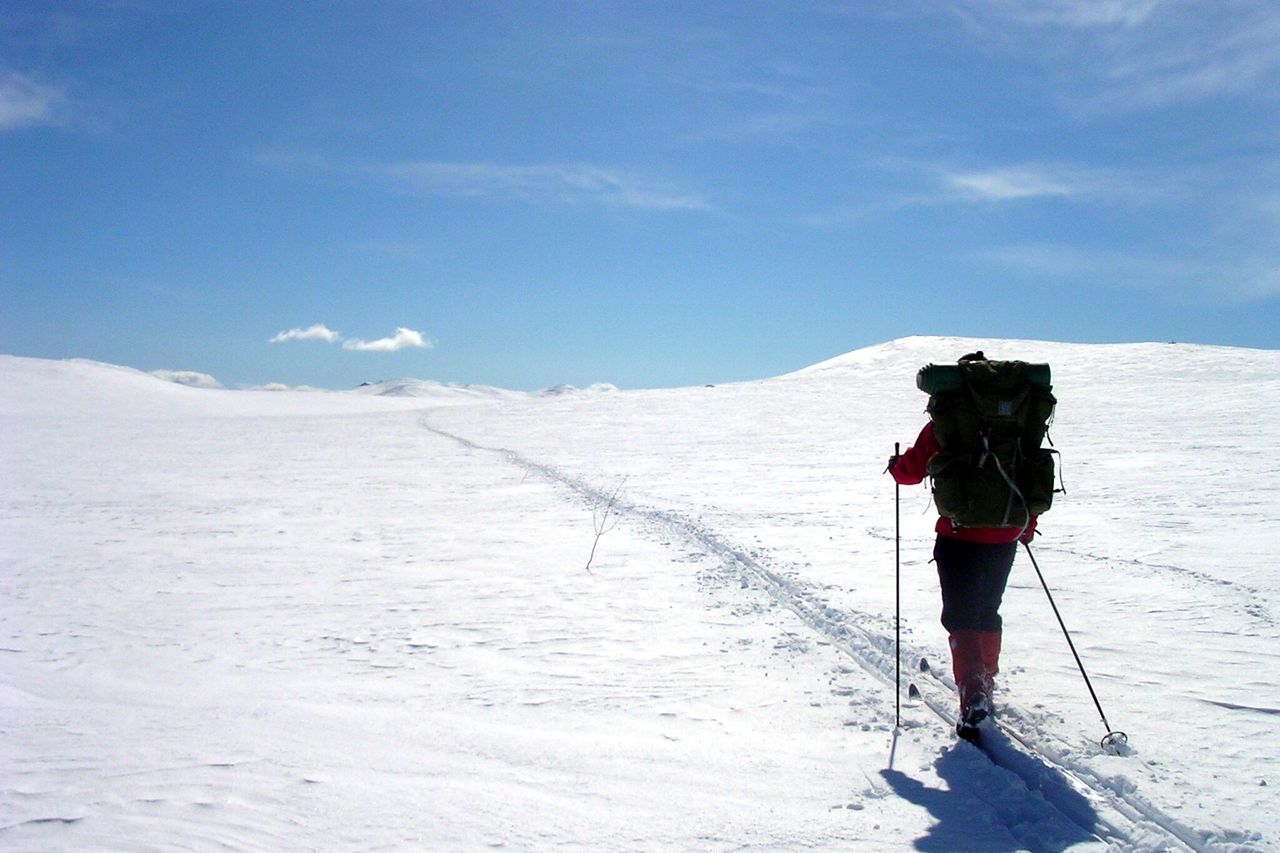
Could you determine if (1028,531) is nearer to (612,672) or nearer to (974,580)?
→ (974,580)

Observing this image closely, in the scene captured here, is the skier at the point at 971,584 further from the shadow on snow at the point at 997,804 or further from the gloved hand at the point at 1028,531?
the shadow on snow at the point at 997,804

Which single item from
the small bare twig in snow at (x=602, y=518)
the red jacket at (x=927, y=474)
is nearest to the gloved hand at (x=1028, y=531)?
the red jacket at (x=927, y=474)

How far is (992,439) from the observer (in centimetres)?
427

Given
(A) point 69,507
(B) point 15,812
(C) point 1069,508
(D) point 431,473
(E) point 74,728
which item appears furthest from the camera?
(D) point 431,473

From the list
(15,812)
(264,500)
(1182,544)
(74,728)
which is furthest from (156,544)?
(1182,544)

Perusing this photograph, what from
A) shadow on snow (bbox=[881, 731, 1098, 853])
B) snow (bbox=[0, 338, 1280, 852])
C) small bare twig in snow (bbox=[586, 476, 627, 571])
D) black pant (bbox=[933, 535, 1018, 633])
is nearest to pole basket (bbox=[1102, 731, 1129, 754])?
snow (bbox=[0, 338, 1280, 852])

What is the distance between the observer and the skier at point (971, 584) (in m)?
4.43

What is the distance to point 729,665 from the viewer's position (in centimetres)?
577

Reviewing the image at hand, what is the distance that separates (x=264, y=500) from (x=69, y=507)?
283 centimetres

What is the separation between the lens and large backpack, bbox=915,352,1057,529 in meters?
4.24

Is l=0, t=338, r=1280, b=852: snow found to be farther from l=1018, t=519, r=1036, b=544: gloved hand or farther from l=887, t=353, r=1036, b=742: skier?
l=1018, t=519, r=1036, b=544: gloved hand

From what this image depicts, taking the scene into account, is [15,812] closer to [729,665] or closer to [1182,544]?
[729,665]

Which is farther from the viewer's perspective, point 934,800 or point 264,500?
point 264,500

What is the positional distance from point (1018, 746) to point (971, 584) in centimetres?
83
